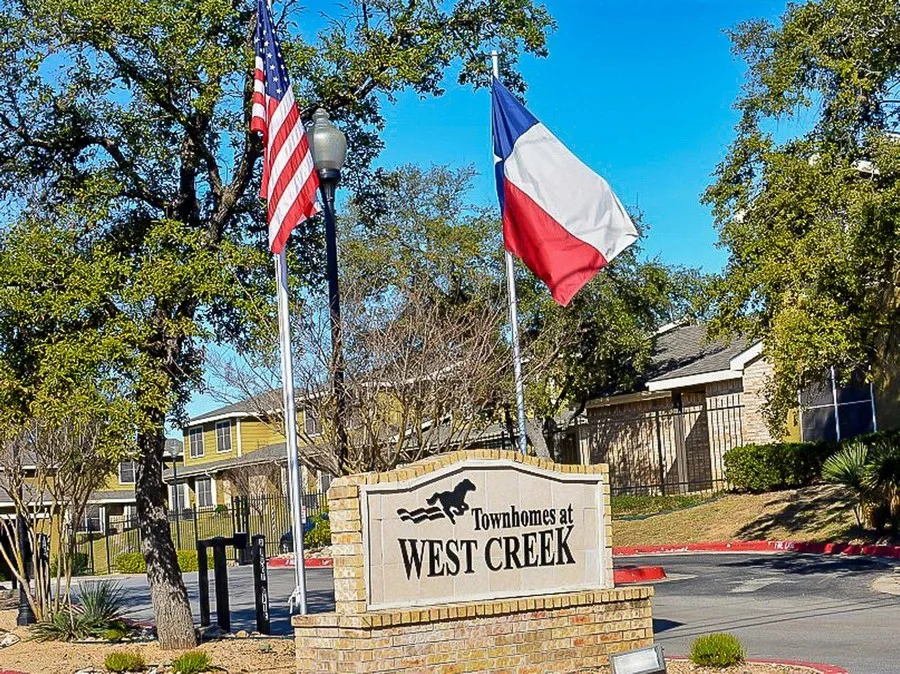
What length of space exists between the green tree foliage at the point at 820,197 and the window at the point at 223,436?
37808 mm

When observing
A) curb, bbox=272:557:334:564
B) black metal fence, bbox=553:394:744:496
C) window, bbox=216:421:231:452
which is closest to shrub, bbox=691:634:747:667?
curb, bbox=272:557:334:564

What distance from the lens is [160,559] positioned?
15.6 metres

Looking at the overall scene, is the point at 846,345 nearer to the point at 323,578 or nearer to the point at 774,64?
the point at 774,64

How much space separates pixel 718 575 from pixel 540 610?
10.9 m

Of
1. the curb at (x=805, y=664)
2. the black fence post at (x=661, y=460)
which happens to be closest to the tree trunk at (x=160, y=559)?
the curb at (x=805, y=664)

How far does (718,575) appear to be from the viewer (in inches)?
838

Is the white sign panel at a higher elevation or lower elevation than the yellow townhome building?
lower

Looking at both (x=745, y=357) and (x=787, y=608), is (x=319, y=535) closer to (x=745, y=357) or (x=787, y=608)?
(x=745, y=357)

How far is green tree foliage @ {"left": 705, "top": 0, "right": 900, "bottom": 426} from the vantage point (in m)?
18.2

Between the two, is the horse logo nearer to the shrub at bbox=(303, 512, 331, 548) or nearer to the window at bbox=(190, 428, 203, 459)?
the shrub at bbox=(303, 512, 331, 548)

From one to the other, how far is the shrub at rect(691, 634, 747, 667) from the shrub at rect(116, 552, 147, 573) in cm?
3205

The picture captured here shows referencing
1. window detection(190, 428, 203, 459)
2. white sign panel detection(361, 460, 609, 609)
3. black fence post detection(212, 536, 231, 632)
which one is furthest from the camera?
window detection(190, 428, 203, 459)

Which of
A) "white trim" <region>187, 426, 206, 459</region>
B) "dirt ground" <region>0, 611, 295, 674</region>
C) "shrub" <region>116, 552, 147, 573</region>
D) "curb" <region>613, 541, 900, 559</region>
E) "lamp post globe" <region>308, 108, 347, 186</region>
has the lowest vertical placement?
"shrub" <region>116, 552, 147, 573</region>

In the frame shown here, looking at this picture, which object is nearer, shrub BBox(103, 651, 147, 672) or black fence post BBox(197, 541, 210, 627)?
shrub BBox(103, 651, 147, 672)
